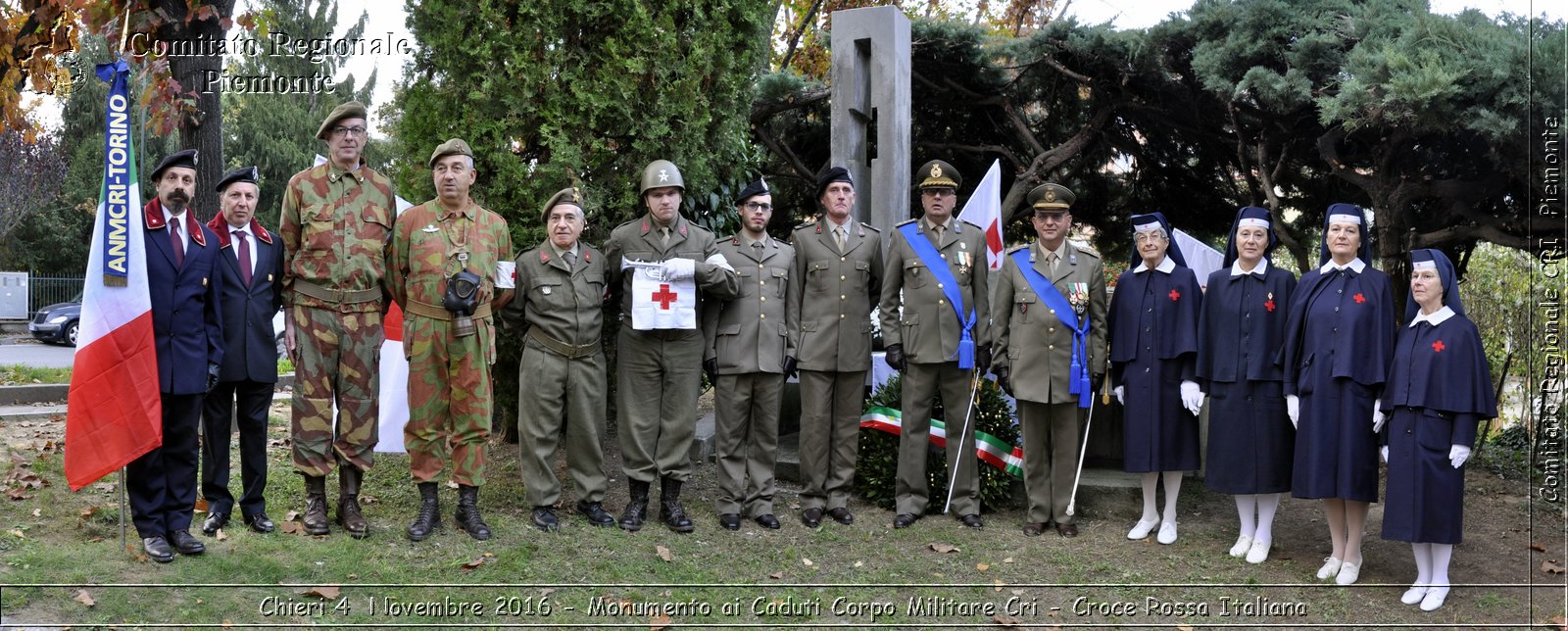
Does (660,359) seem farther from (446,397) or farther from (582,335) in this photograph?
(446,397)

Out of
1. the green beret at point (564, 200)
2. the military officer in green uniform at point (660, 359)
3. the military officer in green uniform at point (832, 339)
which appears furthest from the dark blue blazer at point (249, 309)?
the military officer in green uniform at point (832, 339)

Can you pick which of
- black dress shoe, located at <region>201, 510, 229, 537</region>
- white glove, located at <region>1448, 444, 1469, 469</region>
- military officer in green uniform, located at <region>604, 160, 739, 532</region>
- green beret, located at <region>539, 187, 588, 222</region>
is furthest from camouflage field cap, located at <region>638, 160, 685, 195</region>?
white glove, located at <region>1448, 444, 1469, 469</region>

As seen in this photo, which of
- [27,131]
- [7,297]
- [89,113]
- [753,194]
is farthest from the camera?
[89,113]

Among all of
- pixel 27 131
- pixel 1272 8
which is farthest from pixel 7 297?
pixel 1272 8

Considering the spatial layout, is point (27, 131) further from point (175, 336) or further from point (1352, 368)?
point (1352, 368)

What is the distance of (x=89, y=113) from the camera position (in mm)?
29562

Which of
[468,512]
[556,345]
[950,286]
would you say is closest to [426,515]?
[468,512]

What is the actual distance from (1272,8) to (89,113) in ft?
101

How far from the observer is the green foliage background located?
22.0 feet

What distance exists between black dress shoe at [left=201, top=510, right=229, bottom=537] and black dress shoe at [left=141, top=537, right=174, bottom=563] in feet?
1.24

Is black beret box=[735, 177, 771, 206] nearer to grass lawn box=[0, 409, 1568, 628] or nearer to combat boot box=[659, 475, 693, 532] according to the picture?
combat boot box=[659, 475, 693, 532]

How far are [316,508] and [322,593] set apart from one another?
1.01 m

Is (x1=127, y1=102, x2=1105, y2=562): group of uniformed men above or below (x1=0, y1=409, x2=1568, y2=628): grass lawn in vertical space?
above

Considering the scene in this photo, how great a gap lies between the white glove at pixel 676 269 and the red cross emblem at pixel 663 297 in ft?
0.17
